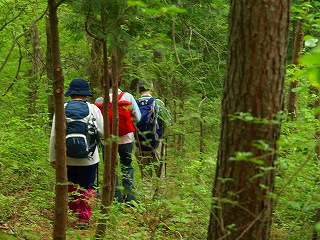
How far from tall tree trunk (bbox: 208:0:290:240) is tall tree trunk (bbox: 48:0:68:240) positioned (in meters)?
1.68

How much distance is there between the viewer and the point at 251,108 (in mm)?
3000

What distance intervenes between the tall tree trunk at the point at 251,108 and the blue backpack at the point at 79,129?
339 centimetres

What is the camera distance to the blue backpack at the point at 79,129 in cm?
620

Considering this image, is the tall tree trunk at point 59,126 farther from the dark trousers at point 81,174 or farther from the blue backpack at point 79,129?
the dark trousers at point 81,174

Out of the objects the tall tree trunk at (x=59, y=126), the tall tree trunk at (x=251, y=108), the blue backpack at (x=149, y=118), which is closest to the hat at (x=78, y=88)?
the blue backpack at (x=149, y=118)

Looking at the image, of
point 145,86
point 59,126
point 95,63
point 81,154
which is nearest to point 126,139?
point 145,86

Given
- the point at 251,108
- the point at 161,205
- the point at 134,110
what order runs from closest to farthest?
the point at 251,108, the point at 161,205, the point at 134,110

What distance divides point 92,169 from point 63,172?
7.68 feet

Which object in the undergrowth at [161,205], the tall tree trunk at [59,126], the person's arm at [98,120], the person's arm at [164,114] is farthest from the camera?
the person's arm at [164,114]

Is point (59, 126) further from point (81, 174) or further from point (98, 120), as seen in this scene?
point (81, 174)

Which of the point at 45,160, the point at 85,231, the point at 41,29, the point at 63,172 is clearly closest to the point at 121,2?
the point at 63,172

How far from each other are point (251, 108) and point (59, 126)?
6.31ft

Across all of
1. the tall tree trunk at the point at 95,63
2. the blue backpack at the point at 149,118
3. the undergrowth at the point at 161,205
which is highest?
the tall tree trunk at the point at 95,63

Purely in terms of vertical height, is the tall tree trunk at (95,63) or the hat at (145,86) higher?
the tall tree trunk at (95,63)
